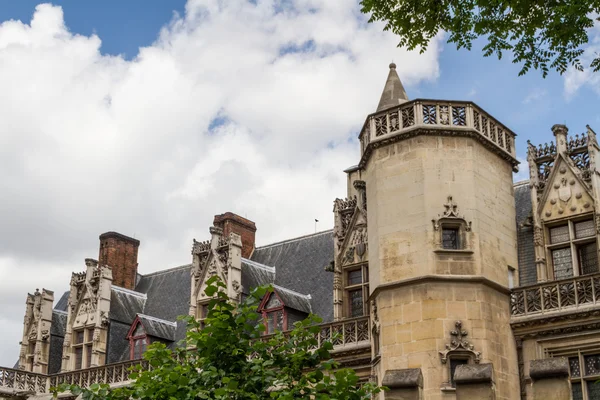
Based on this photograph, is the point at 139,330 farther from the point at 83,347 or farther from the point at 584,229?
the point at 584,229

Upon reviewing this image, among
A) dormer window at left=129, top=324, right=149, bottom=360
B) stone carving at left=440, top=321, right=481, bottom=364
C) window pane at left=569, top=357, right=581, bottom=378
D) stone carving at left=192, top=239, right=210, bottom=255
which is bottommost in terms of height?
window pane at left=569, top=357, right=581, bottom=378

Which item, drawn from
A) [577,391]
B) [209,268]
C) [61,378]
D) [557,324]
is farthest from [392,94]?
[61,378]

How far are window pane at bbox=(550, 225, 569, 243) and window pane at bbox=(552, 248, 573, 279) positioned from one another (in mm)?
A: 261

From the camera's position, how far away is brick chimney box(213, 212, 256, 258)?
34.8 metres

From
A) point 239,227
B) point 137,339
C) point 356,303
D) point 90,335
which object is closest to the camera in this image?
point 356,303

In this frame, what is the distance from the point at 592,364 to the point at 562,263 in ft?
9.67

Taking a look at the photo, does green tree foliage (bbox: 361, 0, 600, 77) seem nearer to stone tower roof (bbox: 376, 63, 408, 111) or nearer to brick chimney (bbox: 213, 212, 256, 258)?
stone tower roof (bbox: 376, 63, 408, 111)

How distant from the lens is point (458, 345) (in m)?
21.6

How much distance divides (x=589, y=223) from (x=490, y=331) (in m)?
4.02

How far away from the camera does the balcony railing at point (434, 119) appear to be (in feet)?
78.3

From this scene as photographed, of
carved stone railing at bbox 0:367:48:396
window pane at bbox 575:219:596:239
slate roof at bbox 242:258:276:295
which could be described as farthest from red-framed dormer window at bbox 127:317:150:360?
window pane at bbox 575:219:596:239

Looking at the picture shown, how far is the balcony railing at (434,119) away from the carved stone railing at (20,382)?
15.5m

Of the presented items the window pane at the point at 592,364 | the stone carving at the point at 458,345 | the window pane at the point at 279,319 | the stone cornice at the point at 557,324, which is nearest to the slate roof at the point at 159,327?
the window pane at the point at 279,319

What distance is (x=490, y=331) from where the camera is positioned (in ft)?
72.0
